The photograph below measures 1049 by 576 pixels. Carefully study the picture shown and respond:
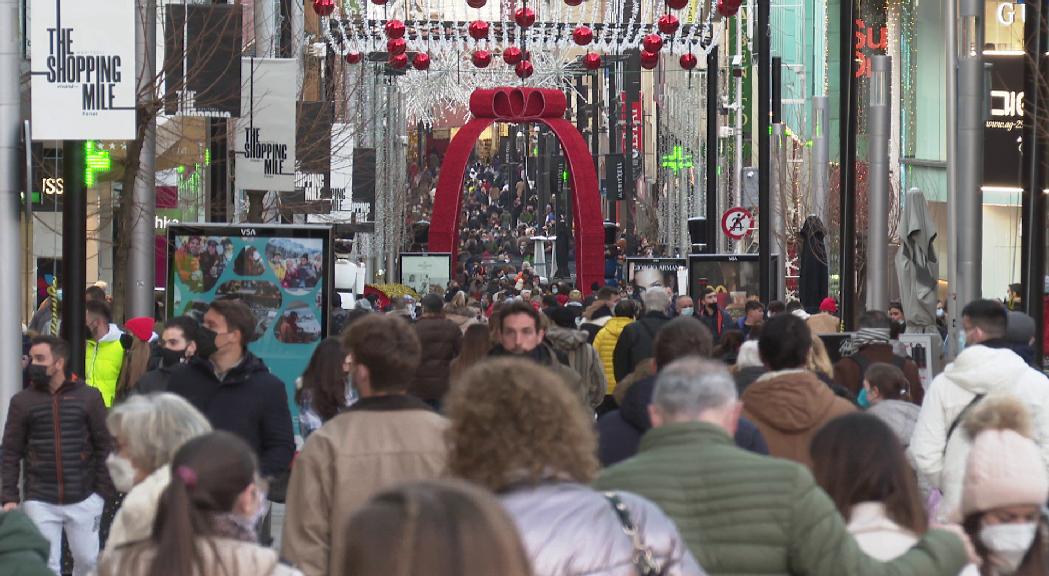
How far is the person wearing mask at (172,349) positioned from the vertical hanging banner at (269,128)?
1225 cm

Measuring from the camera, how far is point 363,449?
6695 millimetres

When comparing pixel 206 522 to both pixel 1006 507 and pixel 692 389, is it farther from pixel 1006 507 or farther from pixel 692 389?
pixel 1006 507

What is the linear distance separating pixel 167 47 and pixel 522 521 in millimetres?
15884

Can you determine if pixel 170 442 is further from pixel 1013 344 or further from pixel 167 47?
pixel 167 47

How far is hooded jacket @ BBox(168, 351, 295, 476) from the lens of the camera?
912 centimetres

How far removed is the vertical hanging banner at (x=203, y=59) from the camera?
64.0 feet

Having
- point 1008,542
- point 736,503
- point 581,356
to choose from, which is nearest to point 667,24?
point 581,356

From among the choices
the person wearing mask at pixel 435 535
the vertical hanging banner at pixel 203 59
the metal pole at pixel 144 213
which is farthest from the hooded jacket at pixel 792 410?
the metal pole at pixel 144 213

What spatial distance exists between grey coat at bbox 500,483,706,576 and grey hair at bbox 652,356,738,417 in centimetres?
73

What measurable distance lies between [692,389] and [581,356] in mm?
8647

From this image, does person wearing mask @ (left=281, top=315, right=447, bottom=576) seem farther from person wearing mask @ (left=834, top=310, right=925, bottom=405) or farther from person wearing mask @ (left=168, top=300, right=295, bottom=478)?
person wearing mask @ (left=834, top=310, right=925, bottom=405)

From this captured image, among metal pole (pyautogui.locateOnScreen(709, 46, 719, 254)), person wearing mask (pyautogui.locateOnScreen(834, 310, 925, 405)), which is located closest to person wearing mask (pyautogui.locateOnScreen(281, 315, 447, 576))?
person wearing mask (pyautogui.locateOnScreen(834, 310, 925, 405))

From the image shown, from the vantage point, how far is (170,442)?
574cm

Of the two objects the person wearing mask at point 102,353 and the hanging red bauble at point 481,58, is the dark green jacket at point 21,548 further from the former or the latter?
the hanging red bauble at point 481,58
